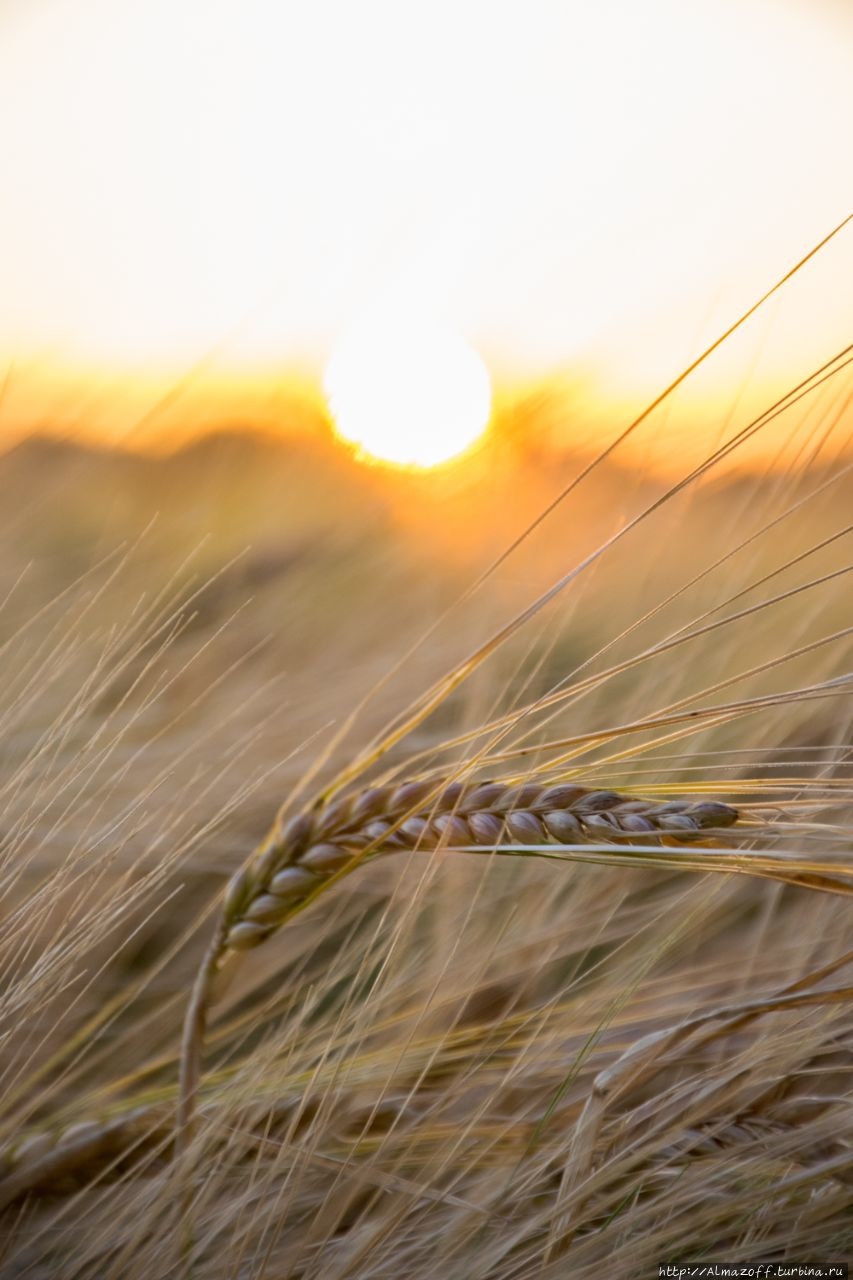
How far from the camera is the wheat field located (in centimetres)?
46

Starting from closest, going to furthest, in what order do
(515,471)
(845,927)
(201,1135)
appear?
1. (201,1135)
2. (845,927)
3. (515,471)

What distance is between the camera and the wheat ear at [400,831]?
41cm

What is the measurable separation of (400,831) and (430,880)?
0.13 feet

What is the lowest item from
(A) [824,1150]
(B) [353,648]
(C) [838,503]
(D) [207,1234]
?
(A) [824,1150]

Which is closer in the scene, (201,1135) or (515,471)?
(201,1135)

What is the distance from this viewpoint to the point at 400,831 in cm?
46

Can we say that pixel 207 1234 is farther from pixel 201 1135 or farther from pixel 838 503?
pixel 838 503

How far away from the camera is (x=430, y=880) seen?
1.40 ft

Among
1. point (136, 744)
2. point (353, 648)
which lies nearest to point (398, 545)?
point (353, 648)

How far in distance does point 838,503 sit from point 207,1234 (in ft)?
2.39

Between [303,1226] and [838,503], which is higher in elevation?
[838,503]

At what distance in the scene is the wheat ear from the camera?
41cm

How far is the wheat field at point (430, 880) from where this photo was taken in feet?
1.51

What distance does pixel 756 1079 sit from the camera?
49 cm
